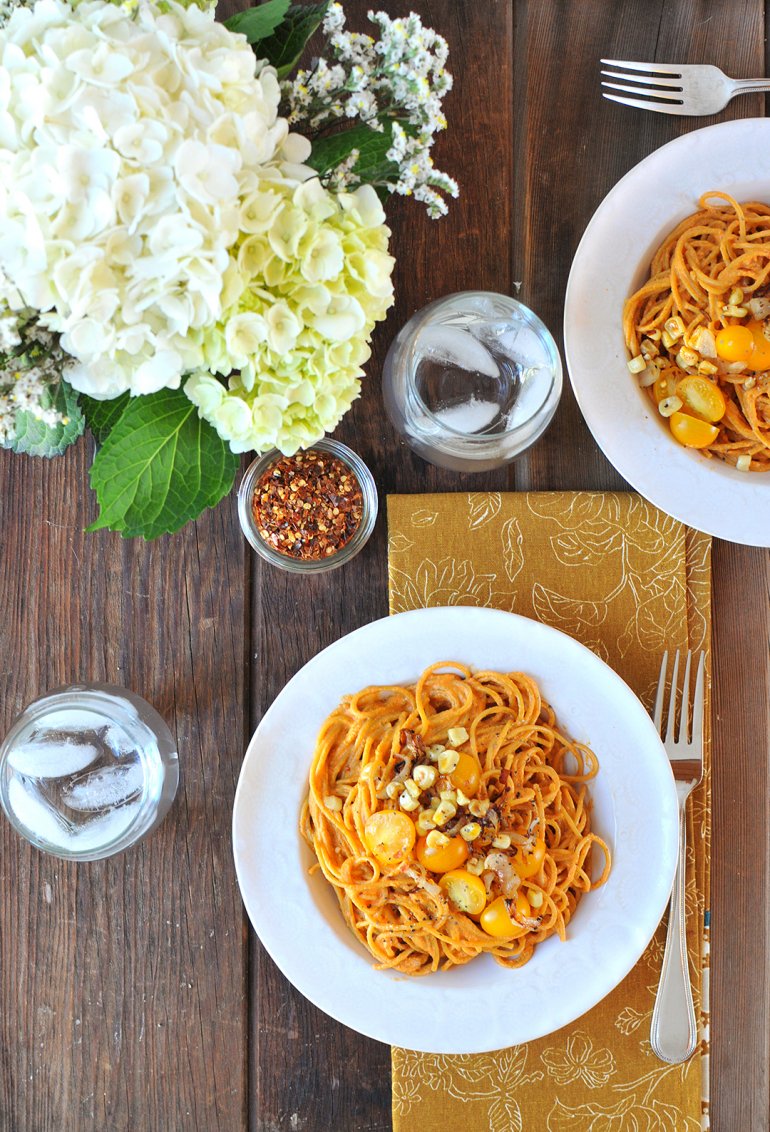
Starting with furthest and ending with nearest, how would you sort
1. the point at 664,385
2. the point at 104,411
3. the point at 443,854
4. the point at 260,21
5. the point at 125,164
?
the point at 664,385, the point at 443,854, the point at 104,411, the point at 260,21, the point at 125,164

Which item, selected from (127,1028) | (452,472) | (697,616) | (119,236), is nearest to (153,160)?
(119,236)

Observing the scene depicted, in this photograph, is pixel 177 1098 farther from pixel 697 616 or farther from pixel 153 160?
pixel 153 160

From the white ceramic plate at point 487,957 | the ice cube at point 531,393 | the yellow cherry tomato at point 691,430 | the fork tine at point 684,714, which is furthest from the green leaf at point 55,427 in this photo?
the fork tine at point 684,714

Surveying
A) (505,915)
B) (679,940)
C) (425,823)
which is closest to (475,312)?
(425,823)

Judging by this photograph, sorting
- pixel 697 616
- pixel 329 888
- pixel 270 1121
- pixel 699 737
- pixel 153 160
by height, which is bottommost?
pixel 270 1121

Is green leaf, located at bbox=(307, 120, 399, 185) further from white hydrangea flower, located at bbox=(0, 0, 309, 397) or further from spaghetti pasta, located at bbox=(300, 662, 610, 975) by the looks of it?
spaghetti pasta, located at bbox=(300, 662, 610, 975)

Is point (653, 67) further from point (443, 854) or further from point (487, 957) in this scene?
point (487, 957)

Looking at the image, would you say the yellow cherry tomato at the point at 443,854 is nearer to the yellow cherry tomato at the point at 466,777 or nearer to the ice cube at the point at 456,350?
the yellow cherry tomato at the point at 466,777
